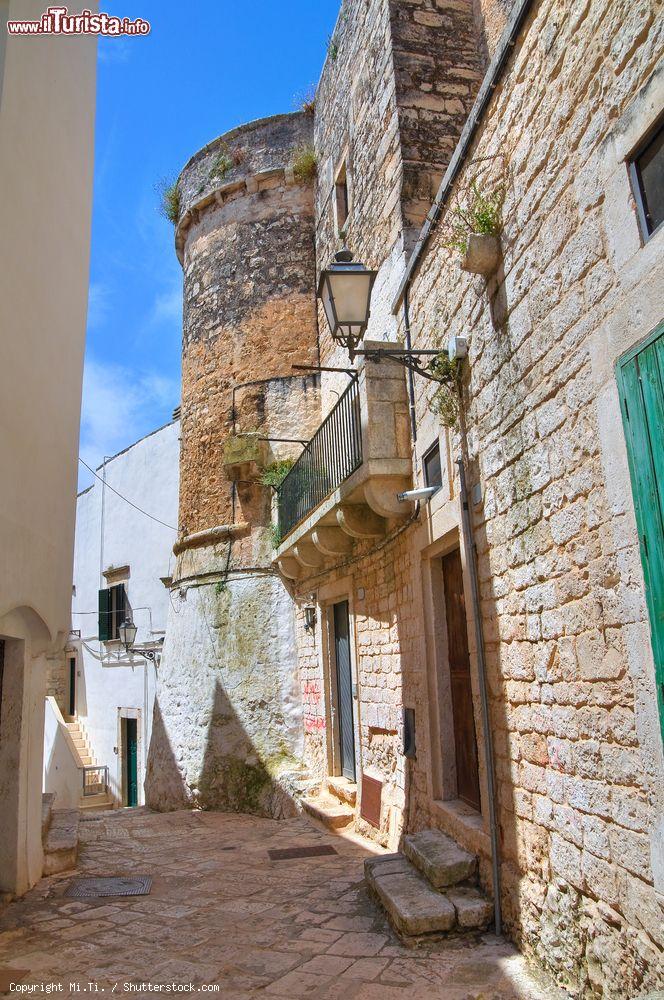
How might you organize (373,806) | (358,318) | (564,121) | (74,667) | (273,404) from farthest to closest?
(74,667) < (273,404) < (373,806) < (358,318) < (564,121)

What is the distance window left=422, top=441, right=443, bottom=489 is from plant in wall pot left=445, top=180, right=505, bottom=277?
1.58 meters

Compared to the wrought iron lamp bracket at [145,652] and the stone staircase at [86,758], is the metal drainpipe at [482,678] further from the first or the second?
the stone staircase at [86,758]

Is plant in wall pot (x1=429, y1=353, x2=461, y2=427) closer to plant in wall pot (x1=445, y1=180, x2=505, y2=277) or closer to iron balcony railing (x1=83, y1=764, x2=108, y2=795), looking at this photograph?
plant in wall pot (x1=445, y1=180, x2=505, y2=277)

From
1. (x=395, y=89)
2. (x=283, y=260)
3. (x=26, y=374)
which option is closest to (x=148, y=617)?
(x=283, y=260)

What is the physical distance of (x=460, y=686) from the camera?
534 centimetres

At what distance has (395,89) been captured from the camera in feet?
24.4

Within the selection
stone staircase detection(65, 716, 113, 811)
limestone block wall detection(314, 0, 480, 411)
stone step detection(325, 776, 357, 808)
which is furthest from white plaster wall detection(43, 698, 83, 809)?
limestone block wall detection(314, 0, 480, 411)

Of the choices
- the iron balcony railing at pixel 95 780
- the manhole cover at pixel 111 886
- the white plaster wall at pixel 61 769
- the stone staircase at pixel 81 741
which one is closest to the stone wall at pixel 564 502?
the manhole cover at pixel 111 886

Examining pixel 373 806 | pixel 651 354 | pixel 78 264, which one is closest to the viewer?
pixel 651 354

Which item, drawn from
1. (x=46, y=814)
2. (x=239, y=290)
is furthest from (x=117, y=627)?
(x=46, y=814)

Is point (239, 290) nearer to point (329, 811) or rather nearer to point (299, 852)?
point (329, 811)

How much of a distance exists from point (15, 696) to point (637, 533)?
5.11 metres

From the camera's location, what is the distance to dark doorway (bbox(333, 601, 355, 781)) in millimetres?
8680

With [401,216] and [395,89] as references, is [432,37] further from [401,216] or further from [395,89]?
[401,216]
